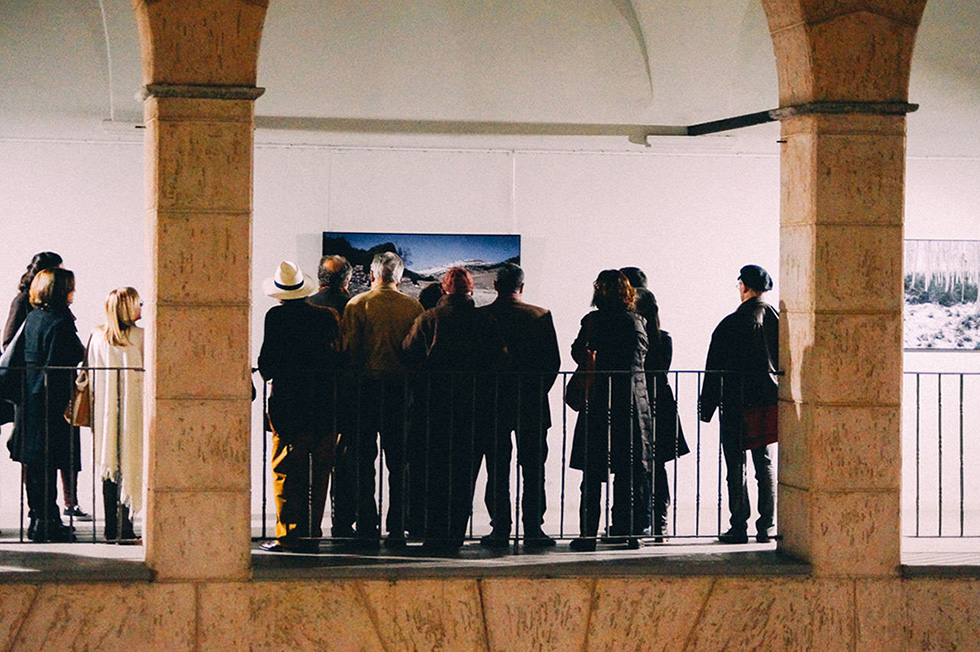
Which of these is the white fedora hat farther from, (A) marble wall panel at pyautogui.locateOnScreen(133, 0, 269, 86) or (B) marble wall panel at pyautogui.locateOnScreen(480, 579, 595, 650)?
(B) marble wall panel at pyautogui.locateOnScreen(480, 579, 595, 650)

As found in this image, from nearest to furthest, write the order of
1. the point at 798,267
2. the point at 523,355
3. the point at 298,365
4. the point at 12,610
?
the point at 12,610 → the point at 798,267 → the point at 298,365 → the point at 523,355

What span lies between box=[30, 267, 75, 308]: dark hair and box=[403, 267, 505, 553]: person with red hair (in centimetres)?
200

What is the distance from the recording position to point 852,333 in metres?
6.71

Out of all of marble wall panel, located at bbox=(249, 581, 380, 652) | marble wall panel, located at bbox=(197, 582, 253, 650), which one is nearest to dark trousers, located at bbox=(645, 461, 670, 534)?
marble wall panel, located at bbox=(249, 581, 380, 652)

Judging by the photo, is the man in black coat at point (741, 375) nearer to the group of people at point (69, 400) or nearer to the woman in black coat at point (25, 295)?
the group of people at point (69, 400)

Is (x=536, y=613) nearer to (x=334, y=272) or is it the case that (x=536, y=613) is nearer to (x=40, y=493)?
(x=334, y=272)

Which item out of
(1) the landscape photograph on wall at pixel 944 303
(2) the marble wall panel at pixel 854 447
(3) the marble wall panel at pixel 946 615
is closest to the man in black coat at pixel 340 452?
(2) the marble wall panel at pixel 854 447

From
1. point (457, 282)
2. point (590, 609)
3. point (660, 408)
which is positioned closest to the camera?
point (590, 609)

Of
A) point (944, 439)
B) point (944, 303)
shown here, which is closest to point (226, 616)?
point (944, 439)

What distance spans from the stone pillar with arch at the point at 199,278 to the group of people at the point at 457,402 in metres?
0.55

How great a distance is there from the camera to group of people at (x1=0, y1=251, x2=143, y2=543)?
722 cm

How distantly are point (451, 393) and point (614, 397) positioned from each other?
0.90 m

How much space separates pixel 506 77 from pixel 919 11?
143 inches

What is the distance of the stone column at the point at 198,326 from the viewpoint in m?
6.30
